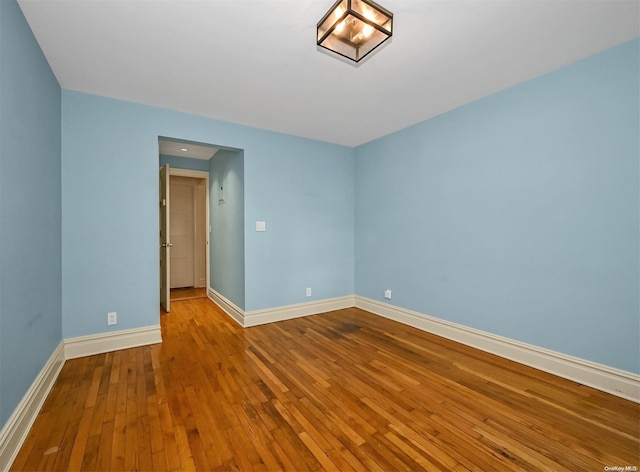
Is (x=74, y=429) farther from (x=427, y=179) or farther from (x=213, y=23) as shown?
Result: (x=427, y=179)

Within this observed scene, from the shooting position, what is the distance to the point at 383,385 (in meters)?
2.16

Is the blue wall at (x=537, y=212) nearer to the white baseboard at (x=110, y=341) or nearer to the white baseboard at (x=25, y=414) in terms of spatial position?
the white baseboard at (x=110, y=341)

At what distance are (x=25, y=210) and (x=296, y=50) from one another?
2.12 m

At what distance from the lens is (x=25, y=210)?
176 centimetres

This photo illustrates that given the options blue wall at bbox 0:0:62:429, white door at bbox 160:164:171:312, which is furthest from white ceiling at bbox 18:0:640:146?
white door at bbox 160:164:171:312

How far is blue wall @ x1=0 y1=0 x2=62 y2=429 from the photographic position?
4.84ft

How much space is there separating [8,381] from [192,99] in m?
2.59

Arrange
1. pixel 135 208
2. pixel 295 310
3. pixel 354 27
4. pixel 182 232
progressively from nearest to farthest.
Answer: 1. pixel 354 27
2. pixel 135 208
3. pixel 295 310
4. pixel 182 232

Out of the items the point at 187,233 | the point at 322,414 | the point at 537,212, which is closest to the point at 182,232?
the point at 187,233

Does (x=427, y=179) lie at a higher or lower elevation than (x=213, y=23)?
lower

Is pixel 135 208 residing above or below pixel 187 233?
above

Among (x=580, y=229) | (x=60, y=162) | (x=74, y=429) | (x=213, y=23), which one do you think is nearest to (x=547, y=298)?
(x=580, y=229)

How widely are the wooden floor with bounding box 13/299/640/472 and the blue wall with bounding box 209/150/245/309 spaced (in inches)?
48.0

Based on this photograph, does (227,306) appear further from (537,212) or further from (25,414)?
(537,212)
